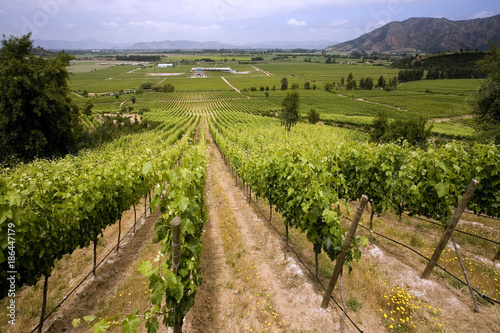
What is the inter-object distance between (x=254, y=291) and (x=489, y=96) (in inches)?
1468

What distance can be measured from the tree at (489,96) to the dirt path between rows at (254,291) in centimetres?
3198

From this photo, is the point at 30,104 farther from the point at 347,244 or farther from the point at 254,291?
the point at 347,244

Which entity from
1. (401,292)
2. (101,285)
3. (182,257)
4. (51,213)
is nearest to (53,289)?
(101,285)

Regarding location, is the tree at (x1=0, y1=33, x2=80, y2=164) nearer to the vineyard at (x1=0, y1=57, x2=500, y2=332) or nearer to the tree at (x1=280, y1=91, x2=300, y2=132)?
the vineyard at (x1=0, y1=57, x2=500, y2=332)

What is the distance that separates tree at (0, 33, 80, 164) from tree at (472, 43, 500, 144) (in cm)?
4767

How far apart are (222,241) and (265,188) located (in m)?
2.68

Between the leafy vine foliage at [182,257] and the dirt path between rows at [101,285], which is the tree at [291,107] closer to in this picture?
the dirt path between rows at [101,285]

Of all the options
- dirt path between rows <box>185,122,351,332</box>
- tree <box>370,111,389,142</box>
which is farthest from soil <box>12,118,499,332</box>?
tree <box>370,111,389,142</box>

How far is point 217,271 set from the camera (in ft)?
22.9

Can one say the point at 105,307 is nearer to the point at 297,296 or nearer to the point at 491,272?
the point at 297,296

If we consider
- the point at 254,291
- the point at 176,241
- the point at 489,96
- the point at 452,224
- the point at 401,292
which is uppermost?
the point at 489,96

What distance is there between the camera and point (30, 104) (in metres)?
23.0

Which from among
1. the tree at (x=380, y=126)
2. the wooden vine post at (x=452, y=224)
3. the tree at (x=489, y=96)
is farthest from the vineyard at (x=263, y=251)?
the tree at (x=380, y=126)

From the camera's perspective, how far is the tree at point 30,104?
71.6 ft
